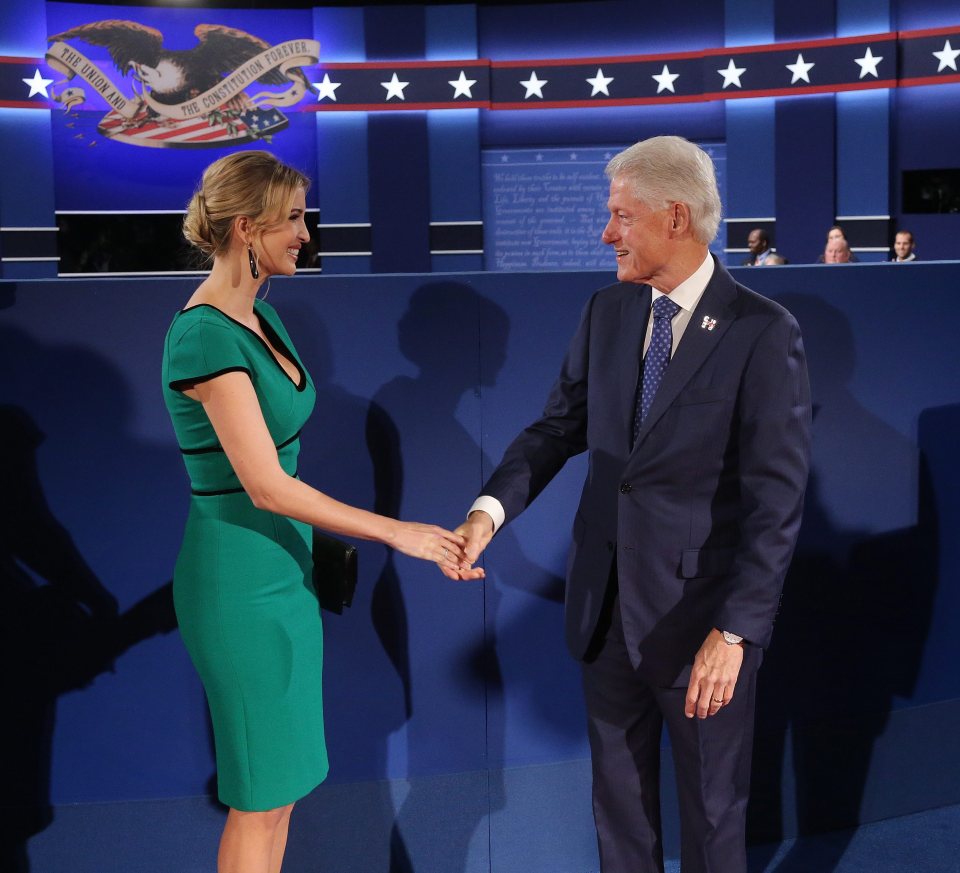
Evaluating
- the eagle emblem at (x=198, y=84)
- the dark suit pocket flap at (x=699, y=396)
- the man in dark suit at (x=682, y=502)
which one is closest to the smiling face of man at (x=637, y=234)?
the man in dark suit at (x=682, y=502)

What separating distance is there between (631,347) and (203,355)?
28.7 inches

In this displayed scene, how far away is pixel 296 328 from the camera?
96.6 inches

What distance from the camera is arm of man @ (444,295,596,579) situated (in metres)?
1.99

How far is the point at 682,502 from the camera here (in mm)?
1765

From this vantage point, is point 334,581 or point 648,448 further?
point 334,581

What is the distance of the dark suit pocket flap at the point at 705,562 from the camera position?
176 centimetres

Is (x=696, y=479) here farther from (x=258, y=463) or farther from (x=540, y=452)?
(x=258, y=463)

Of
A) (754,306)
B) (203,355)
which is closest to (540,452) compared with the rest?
(754,306)

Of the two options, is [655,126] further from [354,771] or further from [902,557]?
[354,771]

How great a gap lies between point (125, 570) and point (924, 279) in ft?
6.86

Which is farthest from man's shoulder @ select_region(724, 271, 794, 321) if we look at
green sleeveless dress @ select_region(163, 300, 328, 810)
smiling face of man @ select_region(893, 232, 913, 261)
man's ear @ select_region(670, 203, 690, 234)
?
smiling face of man @ select_region(893, 232, 913, 261)

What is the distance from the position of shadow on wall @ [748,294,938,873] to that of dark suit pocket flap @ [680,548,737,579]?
3.35 ft

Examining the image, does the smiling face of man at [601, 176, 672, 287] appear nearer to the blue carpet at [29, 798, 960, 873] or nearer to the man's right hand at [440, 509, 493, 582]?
the man's right hand at [440, 509, 493, 582]

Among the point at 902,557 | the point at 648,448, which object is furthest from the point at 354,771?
the point at 902,557
